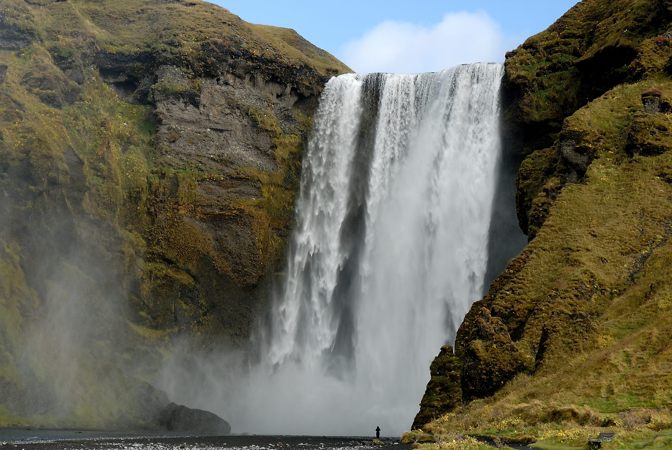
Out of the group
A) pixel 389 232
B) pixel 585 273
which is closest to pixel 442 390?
pixel 585 273

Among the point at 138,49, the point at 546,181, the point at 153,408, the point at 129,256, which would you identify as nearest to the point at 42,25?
the point at 138,49

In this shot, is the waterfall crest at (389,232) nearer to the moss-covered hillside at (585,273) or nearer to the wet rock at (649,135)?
the moss-covered hillside at (585,273)

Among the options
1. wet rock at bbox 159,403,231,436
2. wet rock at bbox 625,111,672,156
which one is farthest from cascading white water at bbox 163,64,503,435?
wet rock at bbox 625,111,672,156

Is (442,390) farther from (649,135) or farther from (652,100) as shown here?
(652,100)

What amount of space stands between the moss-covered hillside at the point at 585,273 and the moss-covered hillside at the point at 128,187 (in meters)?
26.0

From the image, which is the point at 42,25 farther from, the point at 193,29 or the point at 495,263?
the point at 495,263

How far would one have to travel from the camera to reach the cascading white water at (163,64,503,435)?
66.8 meters

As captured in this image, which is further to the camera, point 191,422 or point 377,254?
point 377,254

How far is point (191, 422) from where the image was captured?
62562 millimetres

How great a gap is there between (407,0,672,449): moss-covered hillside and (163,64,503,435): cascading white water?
20.3 ft

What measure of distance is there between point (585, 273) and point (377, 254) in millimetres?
30564

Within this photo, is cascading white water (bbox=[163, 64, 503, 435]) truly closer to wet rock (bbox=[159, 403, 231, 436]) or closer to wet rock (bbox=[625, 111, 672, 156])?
wet rock (bbox=[159, 403, 231, 436])

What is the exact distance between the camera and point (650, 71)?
57.4m

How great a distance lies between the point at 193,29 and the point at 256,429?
41244mm
